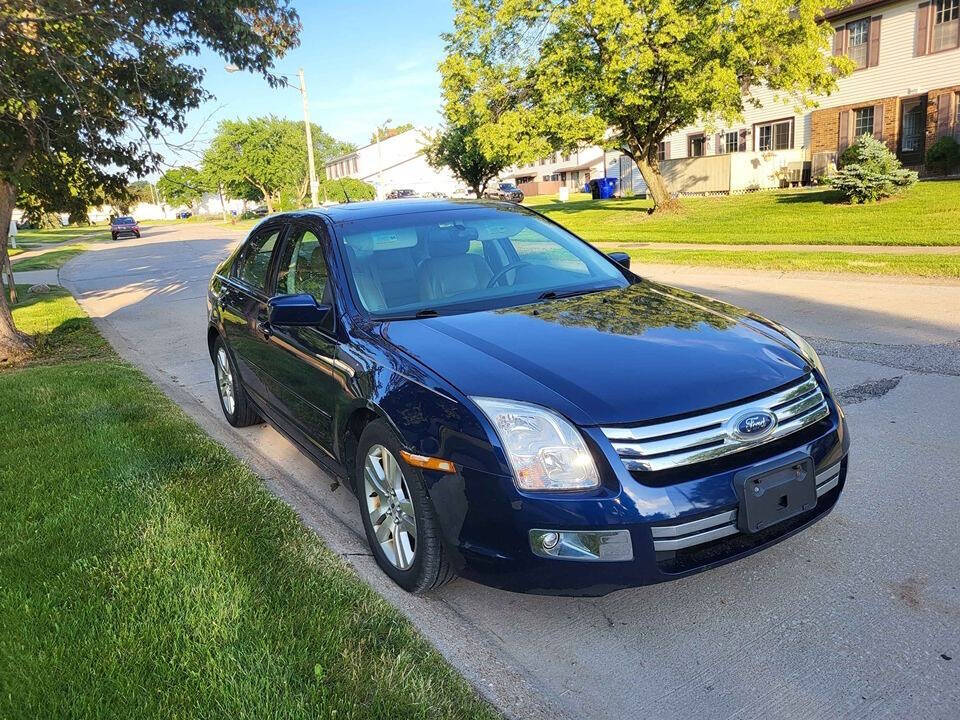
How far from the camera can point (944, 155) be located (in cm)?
2316

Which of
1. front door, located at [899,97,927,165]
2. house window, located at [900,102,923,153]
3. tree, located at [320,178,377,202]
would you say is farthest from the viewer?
tree, located at [320,178,377,202]

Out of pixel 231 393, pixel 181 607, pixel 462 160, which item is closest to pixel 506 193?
pixel 462 160

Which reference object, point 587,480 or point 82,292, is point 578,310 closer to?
point 587,480

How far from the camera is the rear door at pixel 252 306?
A: 15.8 ft

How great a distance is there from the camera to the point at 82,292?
17781mm

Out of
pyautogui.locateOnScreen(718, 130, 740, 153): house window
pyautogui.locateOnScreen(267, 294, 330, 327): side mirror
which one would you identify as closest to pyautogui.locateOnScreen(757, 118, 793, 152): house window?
pyautogui.locateOnScreen(718, 130, 740, 153): house window

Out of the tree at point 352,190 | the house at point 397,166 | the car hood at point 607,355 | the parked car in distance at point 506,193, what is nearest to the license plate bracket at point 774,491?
the car hood at point 607,355

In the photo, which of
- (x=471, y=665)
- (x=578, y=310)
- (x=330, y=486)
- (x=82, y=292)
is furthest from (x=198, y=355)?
(x=82, y=292)

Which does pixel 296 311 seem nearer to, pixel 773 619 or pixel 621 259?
pixel 621 259

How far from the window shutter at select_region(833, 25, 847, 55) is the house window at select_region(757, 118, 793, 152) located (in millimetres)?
2938

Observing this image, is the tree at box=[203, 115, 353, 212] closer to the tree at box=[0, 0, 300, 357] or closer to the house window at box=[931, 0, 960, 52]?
the house window at box=[931, 0, 960, 52]

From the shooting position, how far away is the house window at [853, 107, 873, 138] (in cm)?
2633

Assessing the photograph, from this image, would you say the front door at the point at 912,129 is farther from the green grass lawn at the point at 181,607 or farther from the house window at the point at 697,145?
the green grass lawn at the point at 181,607

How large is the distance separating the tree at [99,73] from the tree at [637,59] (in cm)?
1346
